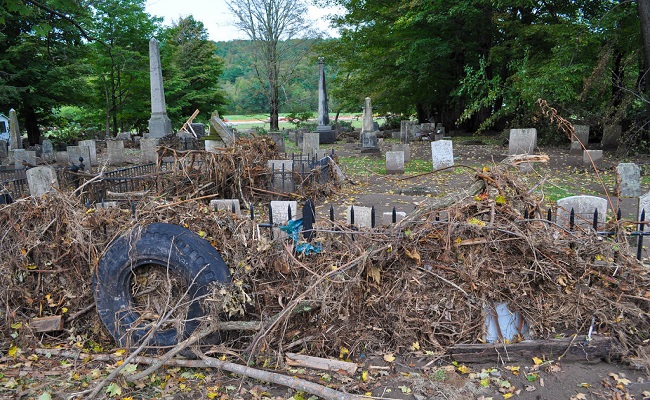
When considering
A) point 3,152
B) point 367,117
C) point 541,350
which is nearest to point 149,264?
point 541,350

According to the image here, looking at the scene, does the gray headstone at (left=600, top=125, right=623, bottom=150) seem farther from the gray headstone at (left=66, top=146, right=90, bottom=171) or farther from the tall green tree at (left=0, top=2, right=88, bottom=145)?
the tall green tree at (left=0, top=2, right=88, bottom=145)

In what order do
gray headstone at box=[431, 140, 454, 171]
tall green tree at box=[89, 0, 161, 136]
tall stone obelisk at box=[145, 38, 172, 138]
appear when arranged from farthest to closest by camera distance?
tall green tree at box=[89, 0, 161, 136]
tall stone obelisk at box=[145, 38, 172, 138]
gray headstone at box=[431, 140, 454, 171]

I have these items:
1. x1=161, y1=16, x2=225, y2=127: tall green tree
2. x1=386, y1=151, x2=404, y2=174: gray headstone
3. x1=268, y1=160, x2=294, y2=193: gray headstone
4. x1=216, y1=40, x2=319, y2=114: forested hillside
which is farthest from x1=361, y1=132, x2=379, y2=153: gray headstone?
x1=161, y1=16, x2=225, y2=127: tall green tree

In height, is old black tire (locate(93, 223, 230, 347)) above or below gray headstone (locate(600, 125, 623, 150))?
below

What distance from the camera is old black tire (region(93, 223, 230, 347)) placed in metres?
4.04

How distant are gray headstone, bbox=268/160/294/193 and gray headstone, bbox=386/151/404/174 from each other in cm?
444

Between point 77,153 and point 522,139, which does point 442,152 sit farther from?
point 77,153

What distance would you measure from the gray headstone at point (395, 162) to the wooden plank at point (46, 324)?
10.2 metres

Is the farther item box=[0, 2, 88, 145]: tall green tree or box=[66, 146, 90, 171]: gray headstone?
box=[0, 2, 88, 145]: tall green tree

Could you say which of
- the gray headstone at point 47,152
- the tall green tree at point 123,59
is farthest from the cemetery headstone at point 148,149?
the tall green tree at point 123,59

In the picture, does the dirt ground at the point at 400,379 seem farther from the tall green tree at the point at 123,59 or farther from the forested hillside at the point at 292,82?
the forested hillside at the point at 292,82

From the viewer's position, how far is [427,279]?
13.6ft

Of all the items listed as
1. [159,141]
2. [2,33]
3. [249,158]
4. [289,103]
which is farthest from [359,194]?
[289,103]

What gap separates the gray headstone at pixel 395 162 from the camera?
13.2m
